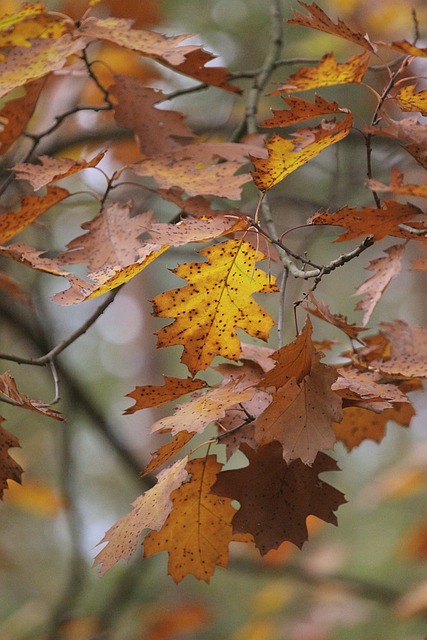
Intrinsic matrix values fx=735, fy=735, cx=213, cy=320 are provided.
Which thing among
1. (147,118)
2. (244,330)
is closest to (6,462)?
(244,330)

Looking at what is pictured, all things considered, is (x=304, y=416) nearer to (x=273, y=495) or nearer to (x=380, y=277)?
(x=273, y=495)

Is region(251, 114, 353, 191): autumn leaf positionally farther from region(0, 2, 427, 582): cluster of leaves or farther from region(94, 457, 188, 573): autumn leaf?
region(94, 457, 188, 573): autumn leaf

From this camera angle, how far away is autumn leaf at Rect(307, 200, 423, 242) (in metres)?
0.85

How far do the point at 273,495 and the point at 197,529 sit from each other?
14 centimetres

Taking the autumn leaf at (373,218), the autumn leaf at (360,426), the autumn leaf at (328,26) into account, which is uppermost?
the autumn leaf at (328,26)

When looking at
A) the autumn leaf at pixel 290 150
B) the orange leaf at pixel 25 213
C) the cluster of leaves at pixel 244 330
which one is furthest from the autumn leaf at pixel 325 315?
the orange leaf at pixel 25 213

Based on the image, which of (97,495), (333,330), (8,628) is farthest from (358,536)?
(8,628)

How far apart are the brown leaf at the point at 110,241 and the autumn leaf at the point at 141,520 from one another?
336 millimetres

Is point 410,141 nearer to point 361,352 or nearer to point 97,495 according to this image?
point 361,352

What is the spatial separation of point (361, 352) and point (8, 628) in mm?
2967

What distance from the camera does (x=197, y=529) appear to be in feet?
3.38

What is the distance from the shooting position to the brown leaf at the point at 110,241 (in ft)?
3.67

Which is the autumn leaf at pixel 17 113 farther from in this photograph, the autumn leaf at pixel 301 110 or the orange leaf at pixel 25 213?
the autumn leaf at pixel 301 110

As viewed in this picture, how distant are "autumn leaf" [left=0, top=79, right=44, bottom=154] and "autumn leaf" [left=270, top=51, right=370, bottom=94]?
51 cm
